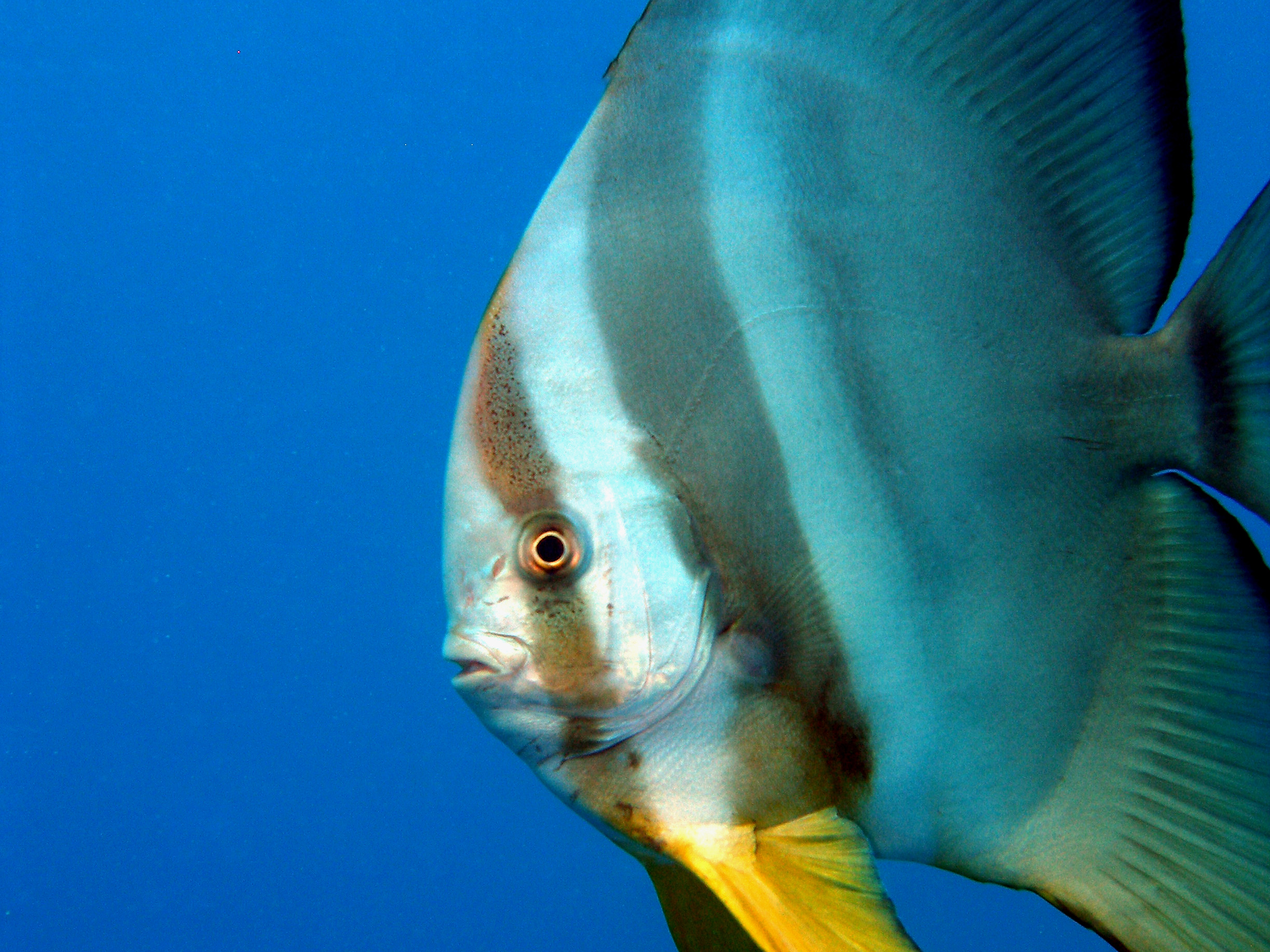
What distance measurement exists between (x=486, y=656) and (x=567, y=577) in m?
0.08

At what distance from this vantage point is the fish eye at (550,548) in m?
0.60

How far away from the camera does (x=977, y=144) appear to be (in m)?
0.67

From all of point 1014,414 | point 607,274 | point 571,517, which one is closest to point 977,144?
point 1014,414

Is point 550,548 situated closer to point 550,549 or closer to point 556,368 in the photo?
point 550,549

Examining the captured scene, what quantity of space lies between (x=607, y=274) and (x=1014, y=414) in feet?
1.06

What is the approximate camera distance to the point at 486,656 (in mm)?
605

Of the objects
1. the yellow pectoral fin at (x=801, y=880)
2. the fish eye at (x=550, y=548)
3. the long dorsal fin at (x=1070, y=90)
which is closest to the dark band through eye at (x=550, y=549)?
the fish eye at (x=550, y=548)

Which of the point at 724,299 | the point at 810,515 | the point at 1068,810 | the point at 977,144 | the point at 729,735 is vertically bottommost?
the point at 1068,810

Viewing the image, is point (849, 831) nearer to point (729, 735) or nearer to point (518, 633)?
point (729, 735)

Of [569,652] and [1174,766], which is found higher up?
[569,652]

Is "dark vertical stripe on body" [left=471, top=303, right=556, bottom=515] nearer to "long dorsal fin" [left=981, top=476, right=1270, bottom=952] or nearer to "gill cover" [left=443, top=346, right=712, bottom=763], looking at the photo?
"gill cover" [left=443, top=346, right=712, bottom=763]

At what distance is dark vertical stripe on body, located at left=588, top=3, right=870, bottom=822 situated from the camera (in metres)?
0.60

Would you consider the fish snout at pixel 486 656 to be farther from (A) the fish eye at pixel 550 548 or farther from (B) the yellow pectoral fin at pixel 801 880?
(B) the yellow pectoral fin at pixel 801 880

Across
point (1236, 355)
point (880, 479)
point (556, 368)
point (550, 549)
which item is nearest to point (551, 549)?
point (550, 549)
